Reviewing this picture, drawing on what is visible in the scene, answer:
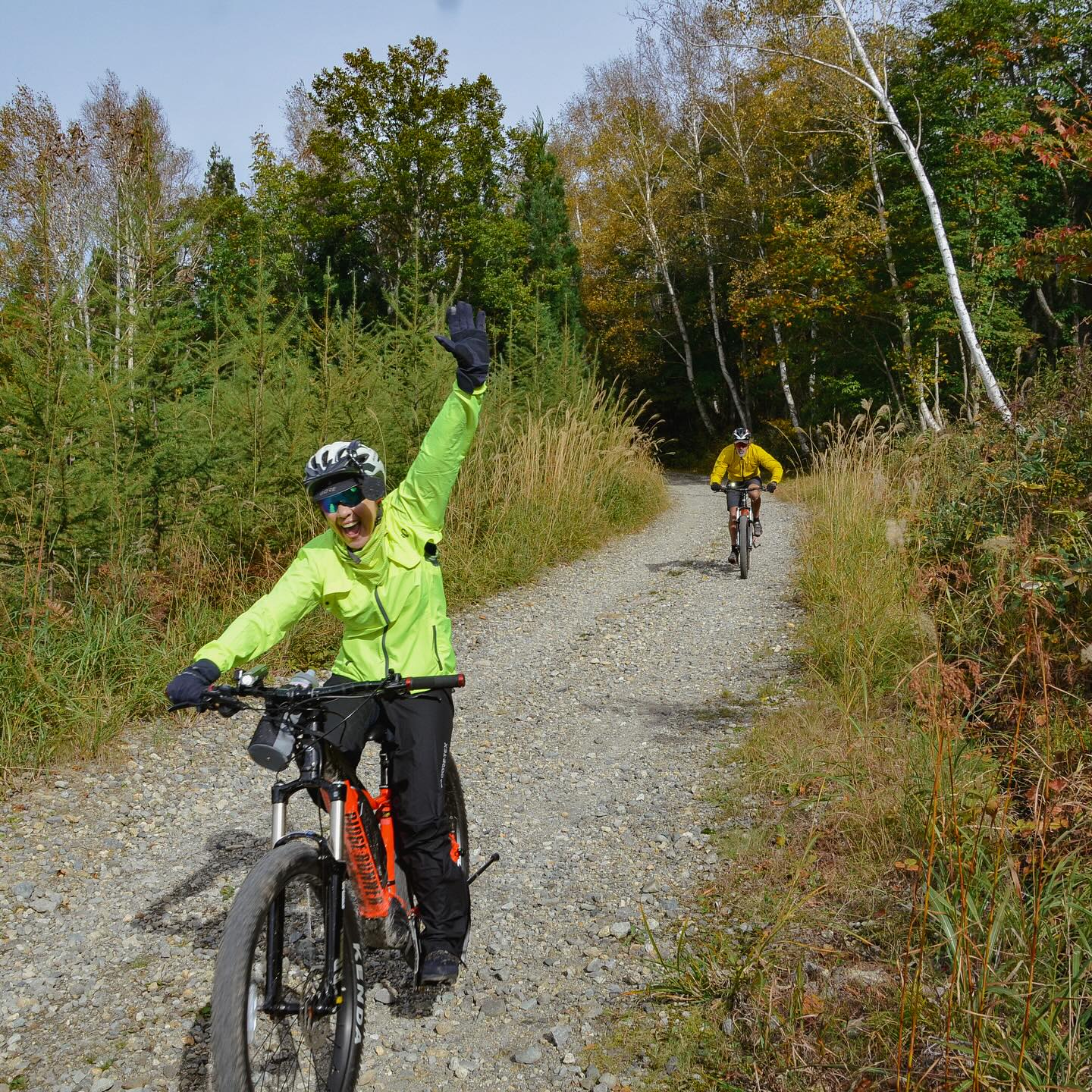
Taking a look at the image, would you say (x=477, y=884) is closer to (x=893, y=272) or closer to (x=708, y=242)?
(x=893, y=272)

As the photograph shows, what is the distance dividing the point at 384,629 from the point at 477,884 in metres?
1.67

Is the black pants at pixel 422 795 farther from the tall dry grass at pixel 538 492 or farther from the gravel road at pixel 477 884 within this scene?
the tall dry grass at pixel 538 492

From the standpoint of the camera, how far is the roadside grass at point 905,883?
2283 millimetres

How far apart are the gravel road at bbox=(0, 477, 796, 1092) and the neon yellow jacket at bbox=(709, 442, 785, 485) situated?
3.51 metres

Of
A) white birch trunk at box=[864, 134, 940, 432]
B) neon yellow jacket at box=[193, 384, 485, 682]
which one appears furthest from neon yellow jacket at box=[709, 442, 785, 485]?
white birch trunk at box=[864, 134, 940, 432]

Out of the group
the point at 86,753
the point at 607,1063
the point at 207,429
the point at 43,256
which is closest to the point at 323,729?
the point at 607,1063

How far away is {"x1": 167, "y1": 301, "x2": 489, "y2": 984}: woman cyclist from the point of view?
9.41 ft

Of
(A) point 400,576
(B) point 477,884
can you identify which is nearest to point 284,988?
(A) point 400,576

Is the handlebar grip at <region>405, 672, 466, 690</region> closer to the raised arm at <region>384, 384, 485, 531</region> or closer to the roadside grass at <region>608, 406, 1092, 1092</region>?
the raised arm at <region>384, 384, 485, 531</region>

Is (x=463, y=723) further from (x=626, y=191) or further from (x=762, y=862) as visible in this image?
(x=626, y=191)

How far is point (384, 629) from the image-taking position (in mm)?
3031

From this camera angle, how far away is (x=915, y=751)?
3.91 meters

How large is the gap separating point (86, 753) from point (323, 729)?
3406 mm

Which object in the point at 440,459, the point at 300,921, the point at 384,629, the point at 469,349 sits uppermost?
the point at 469,349
